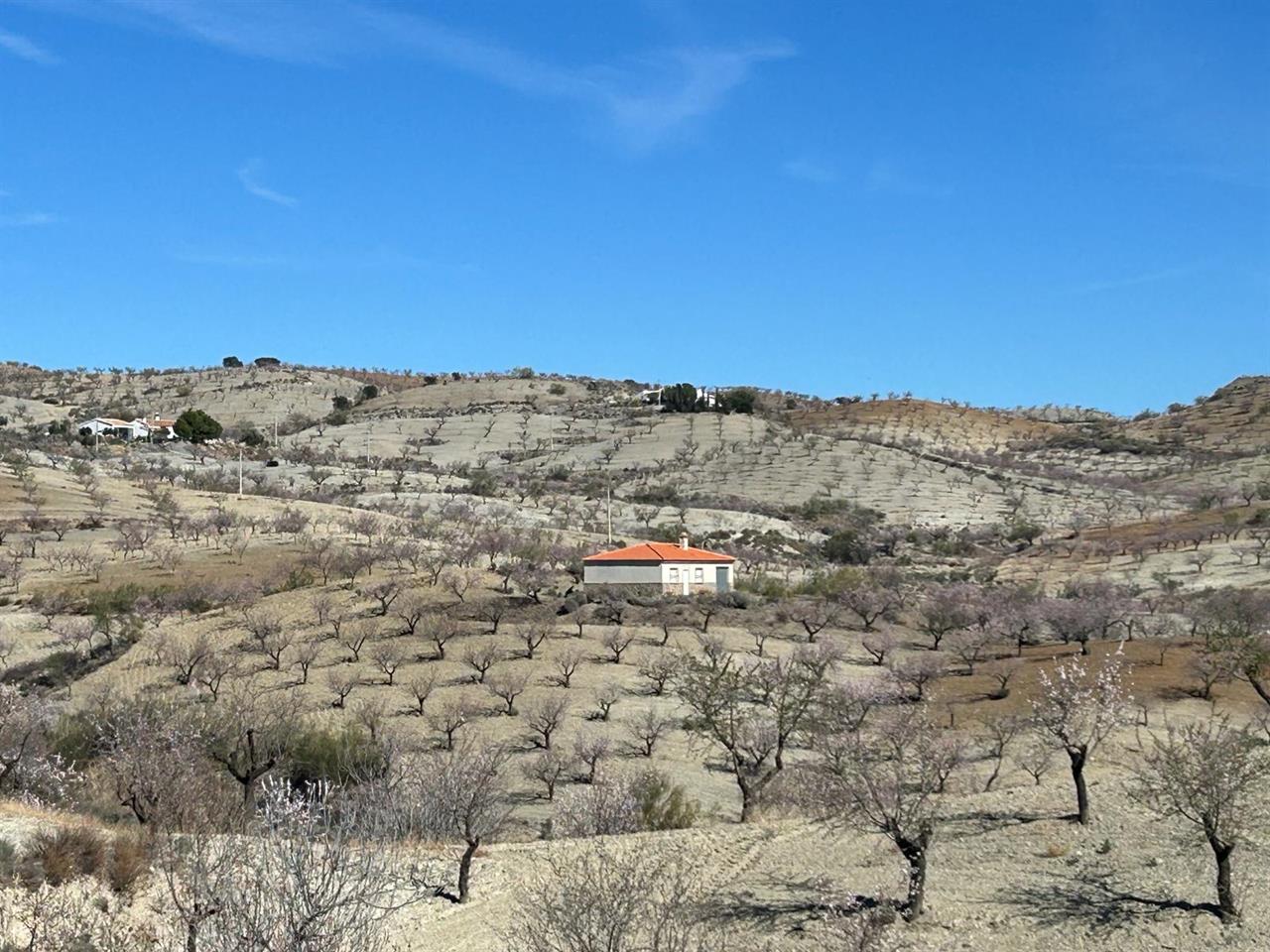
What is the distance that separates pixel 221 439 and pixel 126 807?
4295 inches

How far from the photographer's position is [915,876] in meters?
18.4

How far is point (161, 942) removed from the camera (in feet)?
50.1

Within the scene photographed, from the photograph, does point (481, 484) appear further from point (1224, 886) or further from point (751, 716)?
point (1224, 886)

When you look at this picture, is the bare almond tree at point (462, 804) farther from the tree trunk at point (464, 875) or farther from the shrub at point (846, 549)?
the shrub at point (846, 549)

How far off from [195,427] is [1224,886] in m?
121

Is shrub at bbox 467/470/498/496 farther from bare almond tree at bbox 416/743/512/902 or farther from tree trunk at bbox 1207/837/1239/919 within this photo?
tree trunk at bbox 1207/837/1239/919

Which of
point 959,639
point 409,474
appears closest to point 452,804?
point 959,639

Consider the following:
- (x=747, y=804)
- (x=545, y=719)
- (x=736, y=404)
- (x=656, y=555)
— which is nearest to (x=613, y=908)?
(x=747, y=804)

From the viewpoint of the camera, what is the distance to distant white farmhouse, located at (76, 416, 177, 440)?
405ft

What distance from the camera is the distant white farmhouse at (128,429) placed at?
123 meters

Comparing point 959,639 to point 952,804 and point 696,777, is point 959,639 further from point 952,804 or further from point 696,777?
point 952,804

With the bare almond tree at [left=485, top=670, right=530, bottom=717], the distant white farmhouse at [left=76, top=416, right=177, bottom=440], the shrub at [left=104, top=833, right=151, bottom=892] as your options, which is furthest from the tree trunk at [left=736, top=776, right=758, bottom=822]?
the distant white farmhouse at [left=76, top=416, right=177, bottom=440]

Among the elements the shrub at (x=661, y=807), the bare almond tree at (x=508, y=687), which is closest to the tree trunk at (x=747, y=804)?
the shrub at (x=661, y=807)

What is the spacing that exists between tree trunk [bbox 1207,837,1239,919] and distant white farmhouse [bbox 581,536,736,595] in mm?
41791
